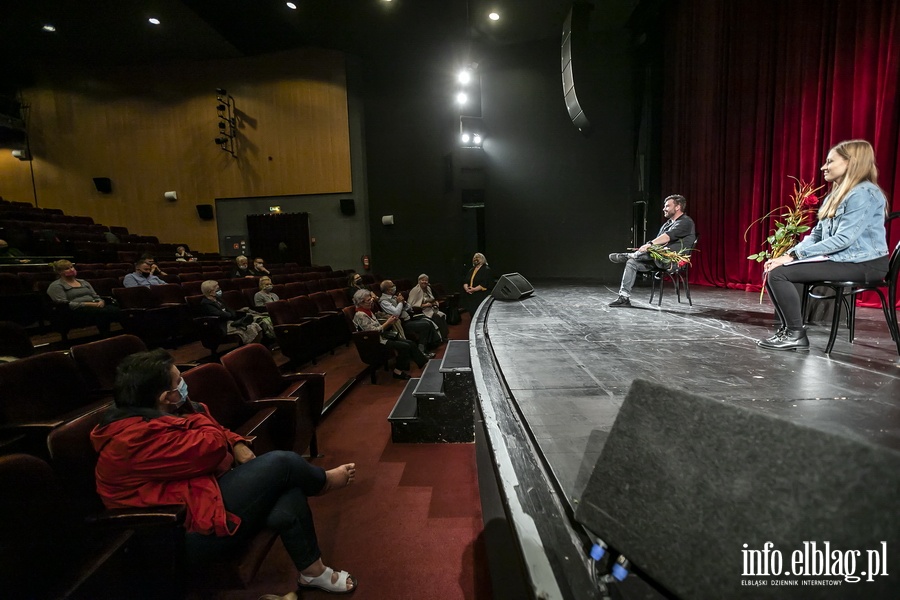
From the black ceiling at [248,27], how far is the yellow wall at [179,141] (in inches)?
21.2

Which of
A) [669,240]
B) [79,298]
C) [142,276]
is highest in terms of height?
[669,240]

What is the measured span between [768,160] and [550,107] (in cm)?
413

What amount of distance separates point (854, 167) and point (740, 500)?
2.32m

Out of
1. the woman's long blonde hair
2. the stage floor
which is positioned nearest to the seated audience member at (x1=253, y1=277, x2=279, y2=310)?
the stage floor

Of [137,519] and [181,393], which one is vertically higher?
[181,393]

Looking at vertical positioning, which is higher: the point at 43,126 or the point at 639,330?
the point at 43,126

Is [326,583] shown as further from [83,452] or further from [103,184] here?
[103,184]

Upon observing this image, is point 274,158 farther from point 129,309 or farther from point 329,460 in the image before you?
point 329,460

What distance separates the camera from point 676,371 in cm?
184

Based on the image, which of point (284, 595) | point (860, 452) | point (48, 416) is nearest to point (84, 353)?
point (48, 416)

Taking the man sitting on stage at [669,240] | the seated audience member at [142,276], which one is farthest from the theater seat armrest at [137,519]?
the seated audience member at [142,276]

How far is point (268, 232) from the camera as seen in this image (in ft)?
31.2

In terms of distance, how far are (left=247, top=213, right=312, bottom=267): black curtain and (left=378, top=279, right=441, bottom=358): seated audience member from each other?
5915 mm

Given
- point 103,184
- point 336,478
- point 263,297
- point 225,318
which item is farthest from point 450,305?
point 103,184
